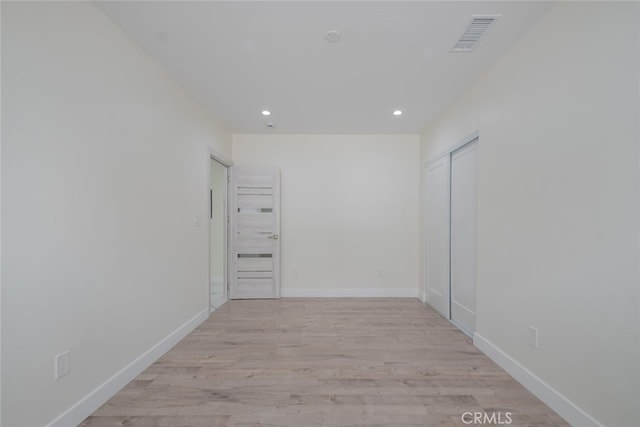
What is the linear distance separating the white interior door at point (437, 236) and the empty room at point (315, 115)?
0.15ft

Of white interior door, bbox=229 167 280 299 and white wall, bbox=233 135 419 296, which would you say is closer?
white interior door, bbox=229 167 280 299

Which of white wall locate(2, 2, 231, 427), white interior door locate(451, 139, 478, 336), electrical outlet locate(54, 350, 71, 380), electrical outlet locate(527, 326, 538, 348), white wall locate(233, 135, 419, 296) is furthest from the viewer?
white wall locate(233, 135, 419, 296)

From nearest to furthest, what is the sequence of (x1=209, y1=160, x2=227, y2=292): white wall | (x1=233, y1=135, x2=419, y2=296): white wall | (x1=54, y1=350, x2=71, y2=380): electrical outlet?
(x1=54, y1=350, x2=71, y2=380): electrical outlet → (x1=233, y1=135, x2=419, y2=296): white wall → (x1=209, y1=160, x2=227, y2=292): white wall

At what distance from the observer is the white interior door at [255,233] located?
4.10 meters

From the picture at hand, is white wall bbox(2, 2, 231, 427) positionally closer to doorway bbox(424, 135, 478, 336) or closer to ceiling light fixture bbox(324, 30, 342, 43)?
ceiling light fixture bbox(324, 30, 342, 43)

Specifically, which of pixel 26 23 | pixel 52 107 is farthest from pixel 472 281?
pixel 26 23

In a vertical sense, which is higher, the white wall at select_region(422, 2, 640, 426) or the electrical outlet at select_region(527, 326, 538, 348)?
the white wall at select_region(422, 2, 640, 426)

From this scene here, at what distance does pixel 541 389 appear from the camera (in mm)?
1798

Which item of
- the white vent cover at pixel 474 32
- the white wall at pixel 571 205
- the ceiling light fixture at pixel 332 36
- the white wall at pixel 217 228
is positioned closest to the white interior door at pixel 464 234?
the white wall at pixel 571 205

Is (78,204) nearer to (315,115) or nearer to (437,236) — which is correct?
(315,115)

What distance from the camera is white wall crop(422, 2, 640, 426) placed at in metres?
1.32

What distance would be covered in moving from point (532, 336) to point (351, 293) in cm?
256

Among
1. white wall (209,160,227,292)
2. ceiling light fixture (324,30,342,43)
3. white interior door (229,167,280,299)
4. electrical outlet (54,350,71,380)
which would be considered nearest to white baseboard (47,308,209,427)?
electrical outlet (54,350,71,380)

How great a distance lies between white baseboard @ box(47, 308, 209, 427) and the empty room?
1 centimetres
